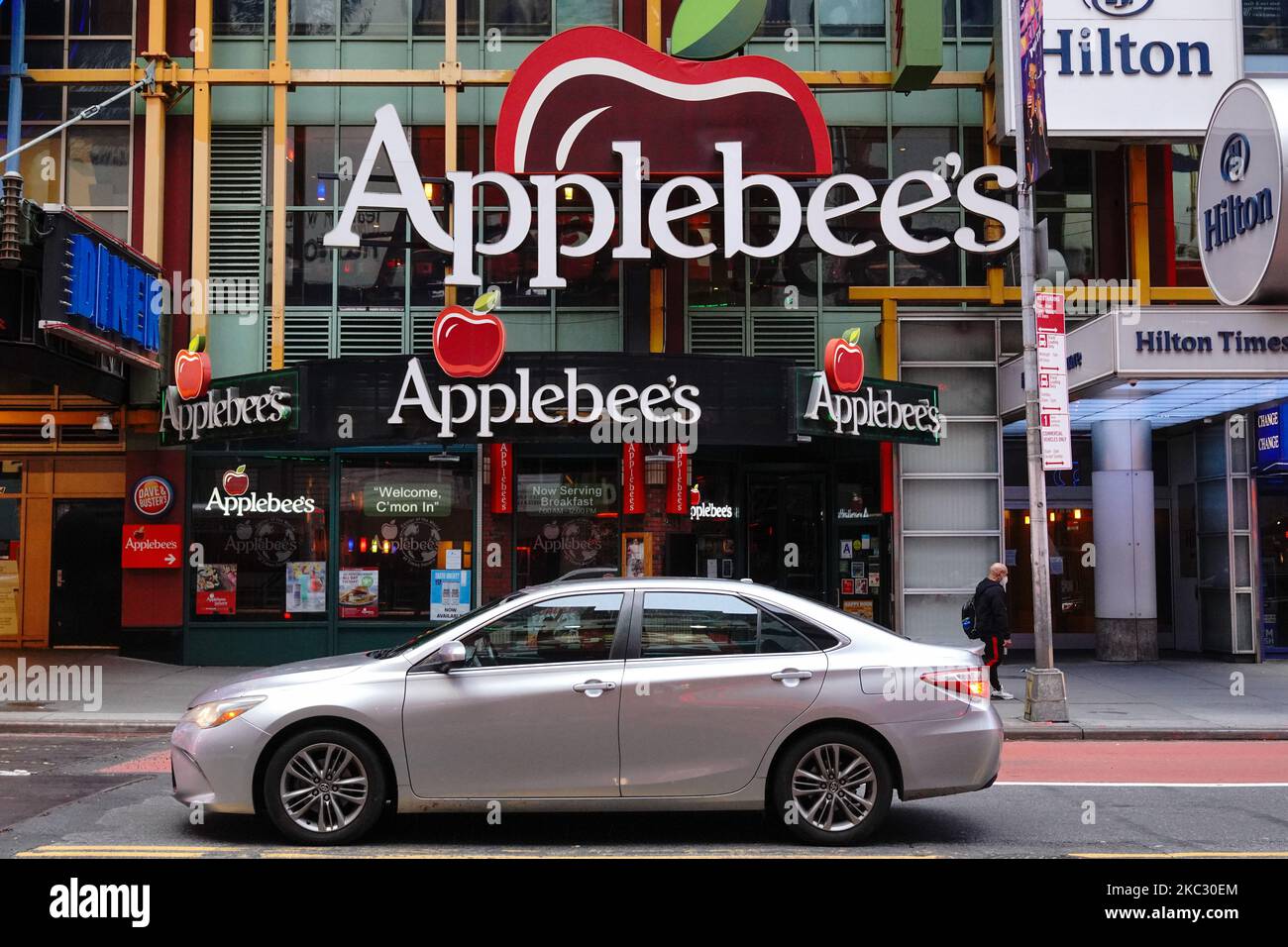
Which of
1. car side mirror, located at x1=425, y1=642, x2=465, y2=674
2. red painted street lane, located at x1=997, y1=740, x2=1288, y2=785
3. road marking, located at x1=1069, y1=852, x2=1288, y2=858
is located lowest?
red painted street lane, located at x1=997, y1=740, x2=1288, y2=785

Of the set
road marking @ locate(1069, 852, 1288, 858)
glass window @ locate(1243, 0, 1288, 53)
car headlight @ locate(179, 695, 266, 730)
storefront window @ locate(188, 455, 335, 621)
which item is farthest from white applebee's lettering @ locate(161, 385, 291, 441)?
glass window @ locate(1243, 0, 1288, 53)

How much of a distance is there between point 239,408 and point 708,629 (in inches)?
412

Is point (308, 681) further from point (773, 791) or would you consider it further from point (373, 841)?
point (773, 791)

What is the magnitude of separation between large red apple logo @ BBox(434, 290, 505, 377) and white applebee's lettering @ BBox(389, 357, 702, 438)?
28cm

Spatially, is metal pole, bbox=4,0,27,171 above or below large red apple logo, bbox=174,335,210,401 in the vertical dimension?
above

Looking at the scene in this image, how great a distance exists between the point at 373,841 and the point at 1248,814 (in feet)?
20.2

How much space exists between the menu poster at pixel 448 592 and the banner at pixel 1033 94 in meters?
9.54

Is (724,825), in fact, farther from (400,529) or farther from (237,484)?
(237,484)

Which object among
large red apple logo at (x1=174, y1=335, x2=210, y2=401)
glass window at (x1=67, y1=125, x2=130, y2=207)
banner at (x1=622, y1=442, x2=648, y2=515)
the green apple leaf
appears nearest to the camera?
large red apple logo at (x1=174, y1=335, x2=210, y2=401)

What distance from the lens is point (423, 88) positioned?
17734mm

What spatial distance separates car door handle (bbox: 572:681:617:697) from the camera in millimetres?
7012

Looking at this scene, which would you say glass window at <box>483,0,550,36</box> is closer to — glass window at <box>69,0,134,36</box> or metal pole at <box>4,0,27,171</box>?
glass window at <box>69,0,134,36</box>

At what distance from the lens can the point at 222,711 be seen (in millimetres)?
6988

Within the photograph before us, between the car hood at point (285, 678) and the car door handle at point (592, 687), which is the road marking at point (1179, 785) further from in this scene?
the car hood at point (285, 678)
